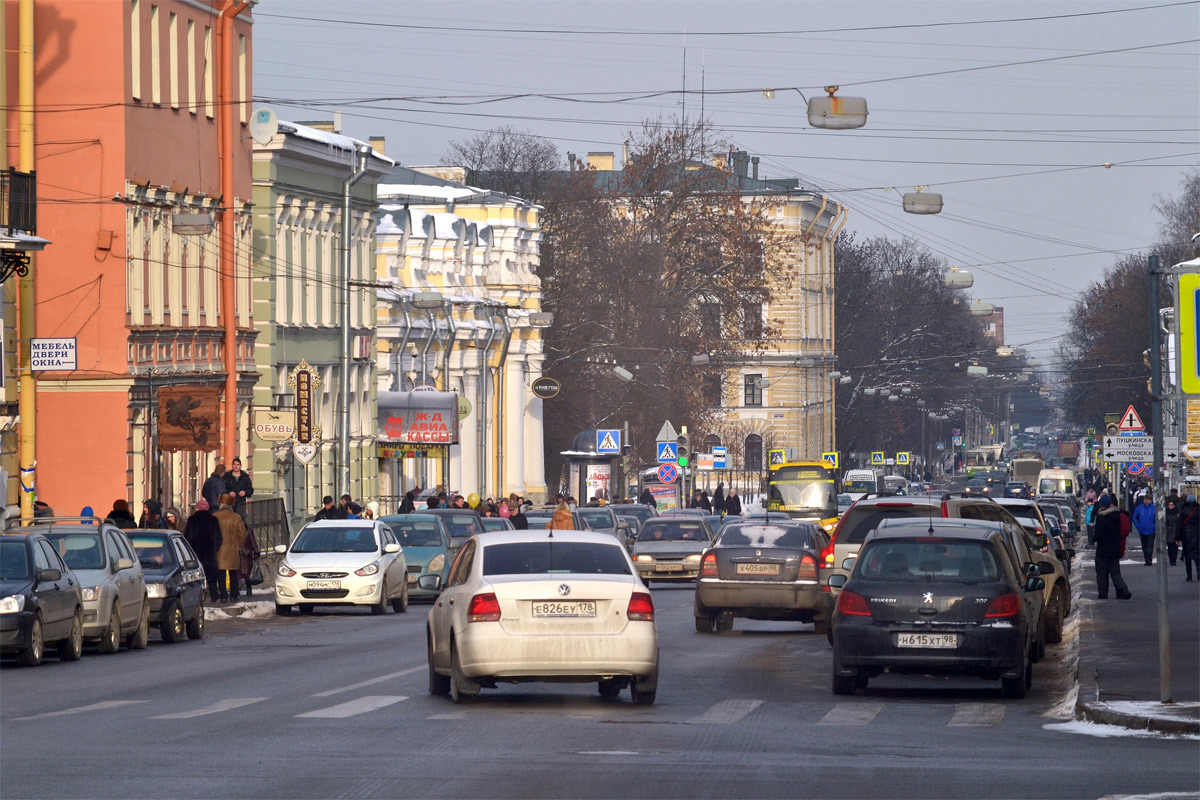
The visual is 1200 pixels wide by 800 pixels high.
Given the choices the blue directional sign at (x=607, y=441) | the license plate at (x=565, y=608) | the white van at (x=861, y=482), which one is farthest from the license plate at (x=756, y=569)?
the white van at (x=861, y=482)

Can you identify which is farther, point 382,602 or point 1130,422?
point 1130,422

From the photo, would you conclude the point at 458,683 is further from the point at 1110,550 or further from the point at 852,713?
the point at 1110,550

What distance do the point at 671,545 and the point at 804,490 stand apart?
21.4 meters

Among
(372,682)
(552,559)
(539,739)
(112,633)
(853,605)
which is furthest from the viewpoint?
(112,633)

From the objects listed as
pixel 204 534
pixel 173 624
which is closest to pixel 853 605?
pixel 173 624

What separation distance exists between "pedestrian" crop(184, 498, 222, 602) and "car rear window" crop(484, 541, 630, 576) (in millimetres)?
16579

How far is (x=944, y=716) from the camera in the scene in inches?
669

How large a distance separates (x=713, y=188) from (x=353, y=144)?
836 inches

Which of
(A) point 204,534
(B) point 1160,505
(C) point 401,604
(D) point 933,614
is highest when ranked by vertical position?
(B) point 1160,505

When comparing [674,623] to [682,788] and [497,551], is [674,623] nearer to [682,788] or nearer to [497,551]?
[497,551]

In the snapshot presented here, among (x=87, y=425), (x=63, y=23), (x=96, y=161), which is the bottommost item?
(x=87, y=425)

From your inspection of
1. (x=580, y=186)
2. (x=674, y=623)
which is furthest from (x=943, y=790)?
(x=580, y=186)

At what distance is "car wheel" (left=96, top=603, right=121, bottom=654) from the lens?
2505 centimetres

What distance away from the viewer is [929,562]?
18.7 m
